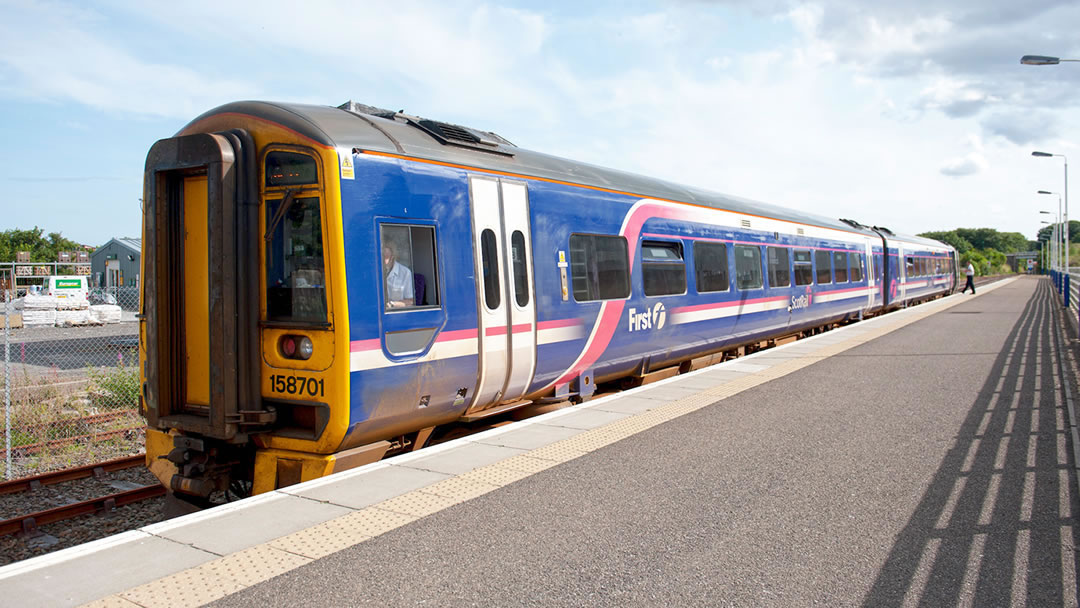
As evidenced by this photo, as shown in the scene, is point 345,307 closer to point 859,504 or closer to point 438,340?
point 438,340

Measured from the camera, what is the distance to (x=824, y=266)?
16.5m

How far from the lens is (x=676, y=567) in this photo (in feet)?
12.8

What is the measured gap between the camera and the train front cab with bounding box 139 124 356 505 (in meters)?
5.28

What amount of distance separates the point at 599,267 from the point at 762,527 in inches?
168

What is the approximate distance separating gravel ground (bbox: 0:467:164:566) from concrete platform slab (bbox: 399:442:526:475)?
7.93 feet

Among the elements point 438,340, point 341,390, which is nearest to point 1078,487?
point 438,340

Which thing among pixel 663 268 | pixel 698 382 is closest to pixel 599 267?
pixel 663 268

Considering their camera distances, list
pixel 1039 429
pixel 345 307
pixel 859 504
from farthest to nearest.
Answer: pixel 1039 429, pixel 345 307, pixel 859 504

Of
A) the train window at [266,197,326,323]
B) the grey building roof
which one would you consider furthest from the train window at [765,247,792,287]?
the grey building roof

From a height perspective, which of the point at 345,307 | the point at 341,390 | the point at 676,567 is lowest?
the point at 676,567

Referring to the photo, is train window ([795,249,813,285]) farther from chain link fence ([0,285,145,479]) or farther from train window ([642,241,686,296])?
chain link fence ([0,285,145,479])

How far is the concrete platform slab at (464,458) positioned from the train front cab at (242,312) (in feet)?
1.57

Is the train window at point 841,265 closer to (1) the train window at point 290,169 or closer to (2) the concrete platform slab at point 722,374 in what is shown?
(2) the concrete platform slab at point 722,374

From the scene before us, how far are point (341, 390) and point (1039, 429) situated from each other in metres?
6.31
